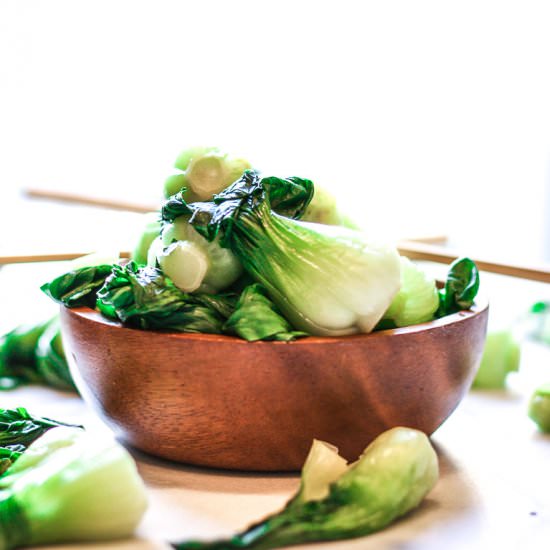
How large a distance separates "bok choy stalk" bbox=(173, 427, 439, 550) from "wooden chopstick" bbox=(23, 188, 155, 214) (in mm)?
894

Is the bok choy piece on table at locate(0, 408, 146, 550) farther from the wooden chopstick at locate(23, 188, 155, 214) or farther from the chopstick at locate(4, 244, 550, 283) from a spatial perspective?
the wooden chopstick at locate(23, 188, 155, 214)

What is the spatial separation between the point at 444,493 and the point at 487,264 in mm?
464

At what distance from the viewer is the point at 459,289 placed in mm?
926

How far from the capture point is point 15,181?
3129 millimetres

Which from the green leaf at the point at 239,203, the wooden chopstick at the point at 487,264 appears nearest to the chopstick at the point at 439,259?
the wooden chopstick at the point at 487,264

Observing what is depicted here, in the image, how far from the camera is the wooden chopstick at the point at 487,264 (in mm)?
1135

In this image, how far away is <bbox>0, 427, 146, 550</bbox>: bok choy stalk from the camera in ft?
2.19

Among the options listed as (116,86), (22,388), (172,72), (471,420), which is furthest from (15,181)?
(471,420)

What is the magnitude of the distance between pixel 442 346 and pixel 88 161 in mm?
2415

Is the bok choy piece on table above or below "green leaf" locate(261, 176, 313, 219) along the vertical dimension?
below

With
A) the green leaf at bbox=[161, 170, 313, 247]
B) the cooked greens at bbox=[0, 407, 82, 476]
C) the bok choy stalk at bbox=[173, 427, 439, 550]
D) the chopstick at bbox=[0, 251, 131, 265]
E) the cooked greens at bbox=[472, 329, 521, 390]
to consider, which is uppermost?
the green leaf at bbox=[161, 170, 313, 247]

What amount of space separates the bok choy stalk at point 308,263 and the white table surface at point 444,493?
0.17 m

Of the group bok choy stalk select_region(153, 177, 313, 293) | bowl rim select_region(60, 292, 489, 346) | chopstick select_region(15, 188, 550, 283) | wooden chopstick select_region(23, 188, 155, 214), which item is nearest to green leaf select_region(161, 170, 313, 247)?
bok choy stalk select_region(153, 177, 313, 293)

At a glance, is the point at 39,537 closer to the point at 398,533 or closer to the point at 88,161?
the point at 398,533
